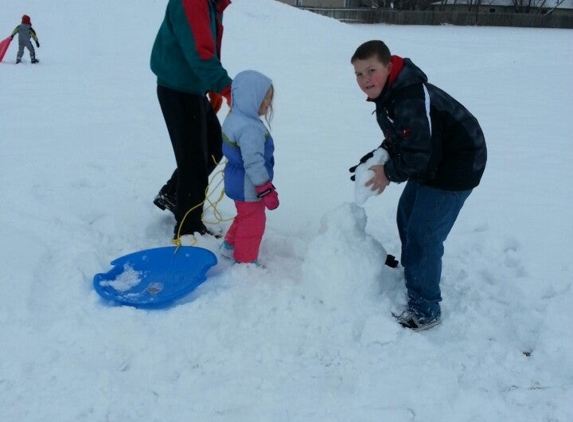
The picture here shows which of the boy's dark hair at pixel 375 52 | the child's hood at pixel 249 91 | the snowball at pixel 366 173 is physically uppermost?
the boy's dark hair at pixel 375 52

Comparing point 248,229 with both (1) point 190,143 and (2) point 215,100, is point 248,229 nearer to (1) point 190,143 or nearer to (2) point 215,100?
(1) point 190,143

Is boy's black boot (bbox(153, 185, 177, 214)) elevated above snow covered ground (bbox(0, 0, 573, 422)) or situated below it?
above

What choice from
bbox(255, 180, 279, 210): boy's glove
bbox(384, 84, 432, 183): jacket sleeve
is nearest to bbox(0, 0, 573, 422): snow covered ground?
bbox(255, 180, 279, 210): boy's glove

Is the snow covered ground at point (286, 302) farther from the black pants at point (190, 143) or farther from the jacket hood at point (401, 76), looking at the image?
the jacket hood at point (401, 76)

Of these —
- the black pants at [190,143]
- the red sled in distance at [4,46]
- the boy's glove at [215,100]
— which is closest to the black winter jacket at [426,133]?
the black pants at [190,143]

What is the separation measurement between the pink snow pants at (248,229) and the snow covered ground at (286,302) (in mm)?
108

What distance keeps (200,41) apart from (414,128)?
1.32 m

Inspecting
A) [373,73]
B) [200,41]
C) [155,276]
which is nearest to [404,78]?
[373,73]

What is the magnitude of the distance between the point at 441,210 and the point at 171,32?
1.86 meters

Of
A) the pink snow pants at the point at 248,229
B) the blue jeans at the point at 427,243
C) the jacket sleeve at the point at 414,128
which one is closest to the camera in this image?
the jacket sleeve at the point at 414,128

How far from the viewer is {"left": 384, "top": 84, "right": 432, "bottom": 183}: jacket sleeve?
7.60 ft

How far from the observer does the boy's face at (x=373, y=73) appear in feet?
7.79

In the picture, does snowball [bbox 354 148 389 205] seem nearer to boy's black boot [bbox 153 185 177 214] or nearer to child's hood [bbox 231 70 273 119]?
child's hood [bbox 231 70 273 119]

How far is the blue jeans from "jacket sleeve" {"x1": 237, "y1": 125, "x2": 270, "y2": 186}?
0.86 m
